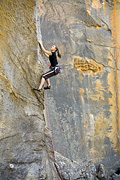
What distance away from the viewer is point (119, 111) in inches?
376

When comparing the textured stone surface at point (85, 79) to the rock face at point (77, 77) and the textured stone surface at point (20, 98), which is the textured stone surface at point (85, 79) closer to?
the rock face at point (77, 77)

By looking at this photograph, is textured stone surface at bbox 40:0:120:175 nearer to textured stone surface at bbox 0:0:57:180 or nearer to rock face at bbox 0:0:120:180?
rock face at bbox 0:0:120:180

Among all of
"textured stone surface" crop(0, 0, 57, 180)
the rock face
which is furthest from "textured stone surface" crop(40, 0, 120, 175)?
"textured stone surface" crop(0, 0, 57, 180)


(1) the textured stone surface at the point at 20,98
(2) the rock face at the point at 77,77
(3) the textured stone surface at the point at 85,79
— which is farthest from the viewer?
(3) the textured stone surface at the point at 85,79

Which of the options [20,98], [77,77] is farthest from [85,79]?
[20,98]

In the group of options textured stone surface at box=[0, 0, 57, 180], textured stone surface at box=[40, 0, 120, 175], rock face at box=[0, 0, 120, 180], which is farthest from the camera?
textured stone surface at box=[40, 0, 120, 175]

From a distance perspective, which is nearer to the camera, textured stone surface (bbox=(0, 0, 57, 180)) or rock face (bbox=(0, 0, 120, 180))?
textured stone surface (bbox=(0, 0, 57, 180))

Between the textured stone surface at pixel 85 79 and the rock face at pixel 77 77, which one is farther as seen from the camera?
the textured stone surface at pixel 85 79

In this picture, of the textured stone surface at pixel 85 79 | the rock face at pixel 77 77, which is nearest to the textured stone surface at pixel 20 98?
the rock face at pixel 77 77

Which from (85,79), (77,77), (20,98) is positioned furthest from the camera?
(85,79)

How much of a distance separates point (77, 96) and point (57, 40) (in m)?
2.24

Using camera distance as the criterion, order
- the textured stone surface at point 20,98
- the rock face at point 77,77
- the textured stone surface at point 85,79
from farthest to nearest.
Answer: the textured stone surface at point 85,79
the rock face at point 77,77
the textured stone surface at point 20,98

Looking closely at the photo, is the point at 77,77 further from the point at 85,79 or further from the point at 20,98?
the point at 20,98

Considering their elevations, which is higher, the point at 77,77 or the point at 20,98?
the point at 77,77
